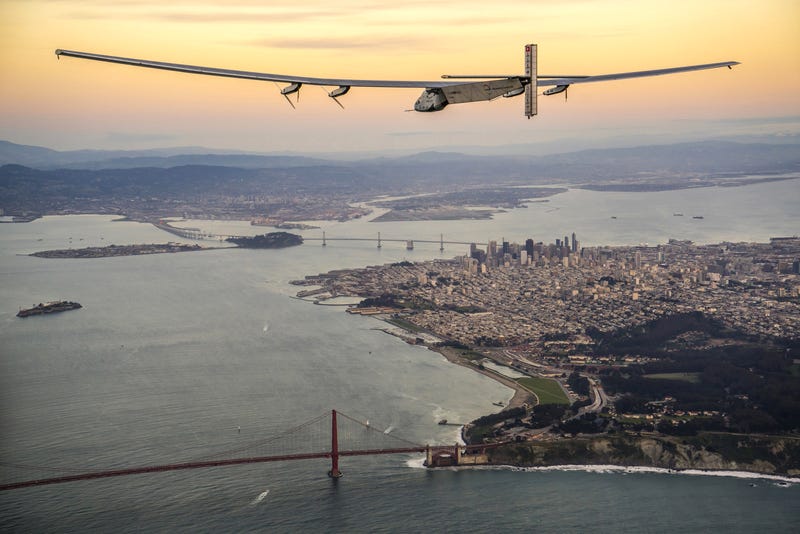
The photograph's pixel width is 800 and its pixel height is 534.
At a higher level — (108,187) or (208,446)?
(108,187)

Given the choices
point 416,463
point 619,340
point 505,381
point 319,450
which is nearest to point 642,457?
point 416,463

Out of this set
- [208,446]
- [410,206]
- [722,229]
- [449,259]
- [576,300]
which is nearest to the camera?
[208,446]

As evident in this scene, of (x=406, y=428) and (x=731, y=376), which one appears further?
(x=731, y=376)

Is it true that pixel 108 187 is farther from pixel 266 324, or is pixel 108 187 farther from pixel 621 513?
pixel 621 513

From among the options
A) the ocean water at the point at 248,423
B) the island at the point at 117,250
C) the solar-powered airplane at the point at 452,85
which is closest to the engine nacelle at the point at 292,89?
the solar-powered airplane at the point at 452,85

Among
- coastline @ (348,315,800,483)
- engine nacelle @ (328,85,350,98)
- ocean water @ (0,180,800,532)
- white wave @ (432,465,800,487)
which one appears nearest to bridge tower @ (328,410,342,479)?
ocean water @ (0,180,800,532)

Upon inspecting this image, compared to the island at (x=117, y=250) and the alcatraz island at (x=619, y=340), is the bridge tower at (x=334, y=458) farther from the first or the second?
the island at (x=117, y=250)

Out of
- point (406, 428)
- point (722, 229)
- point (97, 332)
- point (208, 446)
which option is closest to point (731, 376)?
point (406, 428)
